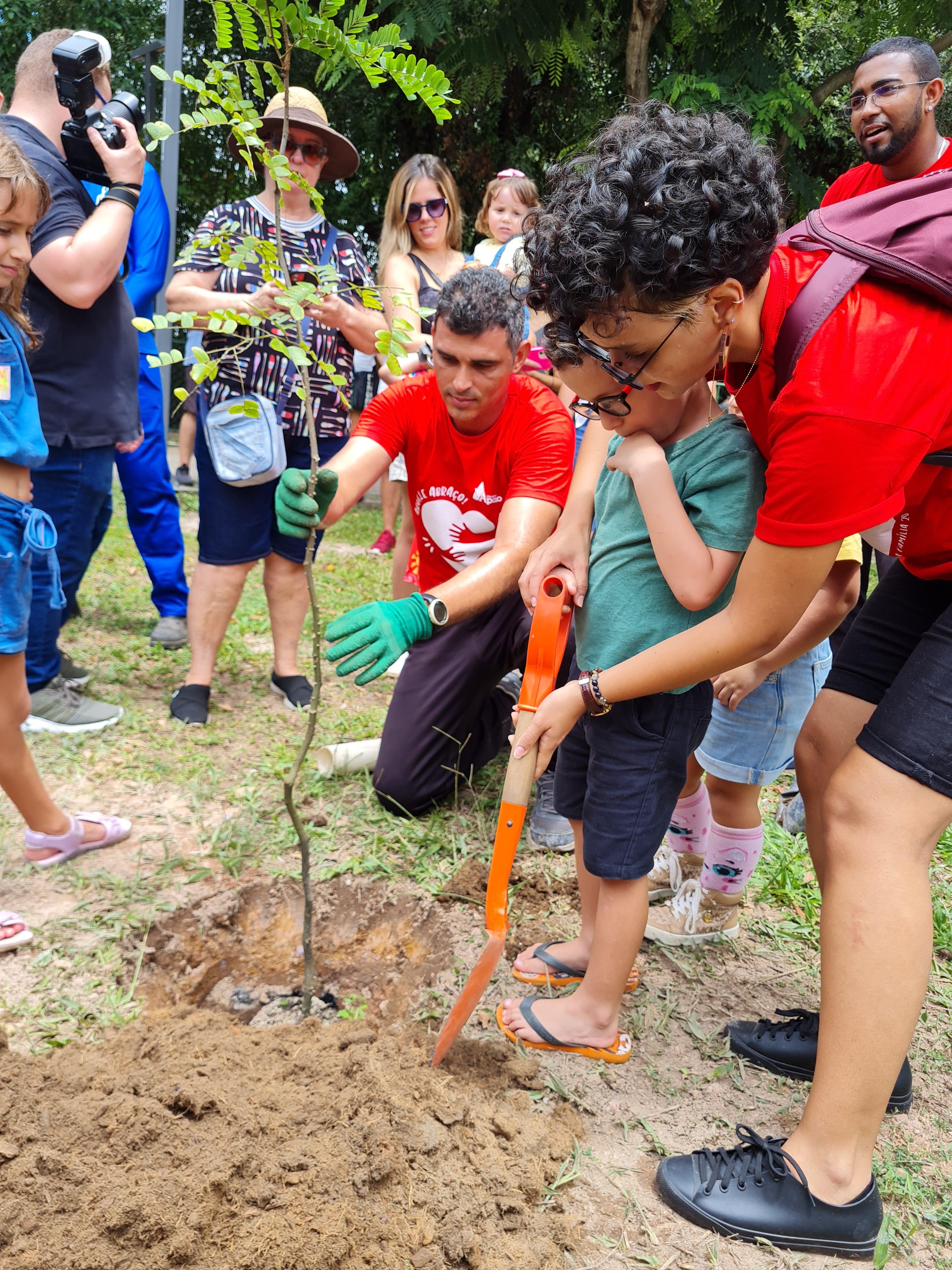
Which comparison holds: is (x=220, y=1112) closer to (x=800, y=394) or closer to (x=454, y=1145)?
(x=454, y=1145)

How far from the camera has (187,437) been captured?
779 cm

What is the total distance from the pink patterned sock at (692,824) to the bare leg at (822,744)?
0.62 m

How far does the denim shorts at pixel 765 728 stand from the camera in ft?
7.10

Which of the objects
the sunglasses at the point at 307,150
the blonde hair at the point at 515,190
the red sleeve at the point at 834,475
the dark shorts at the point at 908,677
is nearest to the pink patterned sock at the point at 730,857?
the dark shorts at the point at 908,677

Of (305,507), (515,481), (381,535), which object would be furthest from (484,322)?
(381,535)

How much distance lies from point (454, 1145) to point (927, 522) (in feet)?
4.23

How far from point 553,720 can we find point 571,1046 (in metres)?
0.74

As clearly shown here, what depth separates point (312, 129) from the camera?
325cm

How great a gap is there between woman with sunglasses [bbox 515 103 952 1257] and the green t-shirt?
8 centimetres

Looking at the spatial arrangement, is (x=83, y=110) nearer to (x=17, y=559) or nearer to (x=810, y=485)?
(x=17, y=559)

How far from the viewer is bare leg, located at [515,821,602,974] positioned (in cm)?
205

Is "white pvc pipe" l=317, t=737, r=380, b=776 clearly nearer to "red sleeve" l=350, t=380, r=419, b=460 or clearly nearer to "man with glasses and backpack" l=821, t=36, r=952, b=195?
"red sleeve" l=350, t=380, r=419, b=460

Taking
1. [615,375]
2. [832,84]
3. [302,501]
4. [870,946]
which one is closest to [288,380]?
[302,501]

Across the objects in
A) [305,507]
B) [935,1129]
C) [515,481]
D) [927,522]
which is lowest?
[935,1129]
